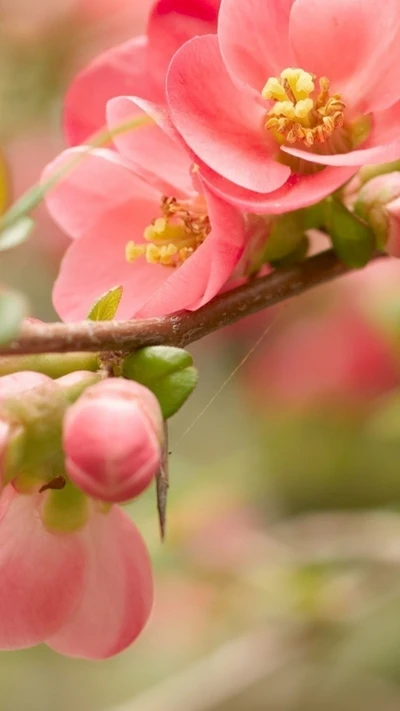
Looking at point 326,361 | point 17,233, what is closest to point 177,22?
point 17,233

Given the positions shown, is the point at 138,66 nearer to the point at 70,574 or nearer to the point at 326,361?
the point at 70,574

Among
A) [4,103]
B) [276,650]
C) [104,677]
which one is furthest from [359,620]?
[4,103]

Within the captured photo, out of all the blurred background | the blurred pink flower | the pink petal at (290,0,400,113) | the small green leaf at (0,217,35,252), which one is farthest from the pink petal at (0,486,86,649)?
the blurred pink flower

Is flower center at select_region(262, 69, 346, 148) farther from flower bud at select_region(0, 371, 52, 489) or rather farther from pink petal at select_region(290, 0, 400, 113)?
flower bud at select_region(0, 371, 52, 489)

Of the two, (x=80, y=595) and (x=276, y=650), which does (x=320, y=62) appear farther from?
(x=276, y=650)

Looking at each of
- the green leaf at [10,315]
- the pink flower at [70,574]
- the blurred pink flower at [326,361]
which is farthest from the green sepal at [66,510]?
the blurred pink flower at [326,361]

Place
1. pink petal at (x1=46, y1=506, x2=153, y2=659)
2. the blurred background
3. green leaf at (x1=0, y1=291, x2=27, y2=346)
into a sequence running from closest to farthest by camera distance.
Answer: green leaf at (x1=0, y1=291, x2=27, y2=346) → pink petal at (x1=46, y1=506, x2=153, y2=659) → the blurred background
